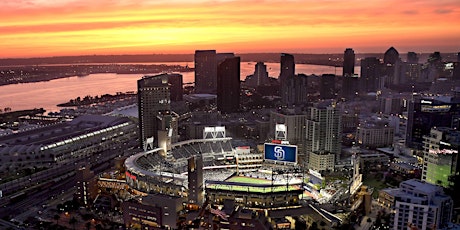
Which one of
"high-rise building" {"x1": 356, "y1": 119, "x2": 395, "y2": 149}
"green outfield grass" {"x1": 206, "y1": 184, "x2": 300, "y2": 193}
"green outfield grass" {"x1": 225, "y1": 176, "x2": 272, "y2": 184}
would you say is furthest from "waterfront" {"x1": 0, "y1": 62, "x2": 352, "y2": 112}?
"green outfield grass" {"x1": 206, "y1": 184, "x2": 300, "y2": 193}

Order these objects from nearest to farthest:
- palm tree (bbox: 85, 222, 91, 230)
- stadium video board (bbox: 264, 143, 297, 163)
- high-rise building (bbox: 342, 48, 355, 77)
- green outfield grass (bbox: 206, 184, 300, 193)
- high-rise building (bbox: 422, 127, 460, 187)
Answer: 1. palm tree (bbox: 85, 222, 91, 230)
2. green outfield grass (bbox: 206, 184, 300, 193)
3. high-rise building (bbox: 422, 127, 460, 187)
4. stadium video board (bbox: 264, 143, 297, 163)
5. high-rise building (bbox: 342, 48, 355, 77)

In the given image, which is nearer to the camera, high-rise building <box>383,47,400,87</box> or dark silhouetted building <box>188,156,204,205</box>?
dark silhouetted building <box>188,156,204,205</box>

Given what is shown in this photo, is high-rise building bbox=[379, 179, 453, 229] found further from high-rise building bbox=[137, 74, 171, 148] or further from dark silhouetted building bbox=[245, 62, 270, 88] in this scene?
dark silhouetted building bbox=[245, 62, 270, 88]

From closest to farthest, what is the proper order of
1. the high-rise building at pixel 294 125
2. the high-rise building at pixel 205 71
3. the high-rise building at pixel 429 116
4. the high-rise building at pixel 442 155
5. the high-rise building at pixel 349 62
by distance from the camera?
the high-rise building at pixel 442 155, the high-rise building at pixel 294 125, the high-rise building at pixel 429 116, the high-rise building at pixel 349 62, the high-rise building at pixel 205 71

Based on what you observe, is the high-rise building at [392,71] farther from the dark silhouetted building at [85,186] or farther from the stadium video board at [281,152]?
the dark silhouetted building at [85,186]

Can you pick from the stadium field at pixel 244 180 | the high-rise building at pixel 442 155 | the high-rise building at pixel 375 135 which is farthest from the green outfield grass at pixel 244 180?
the high-rise building at pixel 375 135

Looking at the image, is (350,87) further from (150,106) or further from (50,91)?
(50,91)

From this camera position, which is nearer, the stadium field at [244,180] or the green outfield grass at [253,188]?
the green outfield grass at [253,188]
